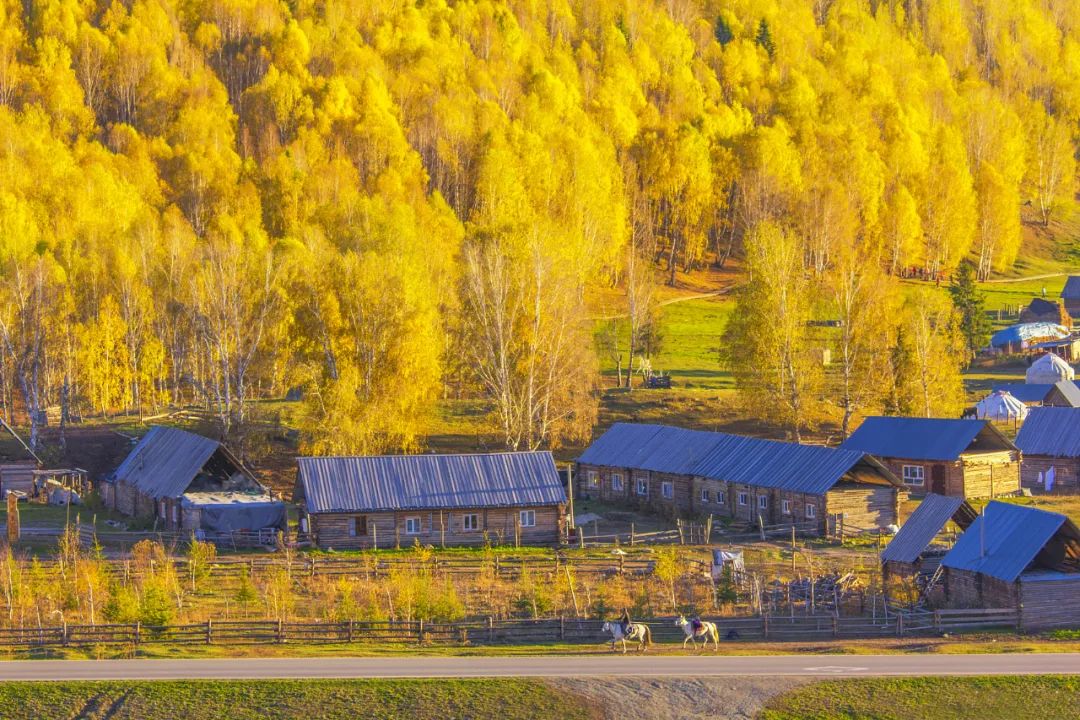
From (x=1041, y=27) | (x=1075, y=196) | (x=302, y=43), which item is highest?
(x=1041, y=27)

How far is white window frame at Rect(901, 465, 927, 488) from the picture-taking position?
64.5m

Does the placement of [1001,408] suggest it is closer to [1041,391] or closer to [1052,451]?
[1041,391]

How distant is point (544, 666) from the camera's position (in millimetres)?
34188

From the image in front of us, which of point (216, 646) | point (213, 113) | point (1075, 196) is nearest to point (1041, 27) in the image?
point (1075, 196)

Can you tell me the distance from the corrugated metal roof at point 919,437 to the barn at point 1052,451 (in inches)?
94.7

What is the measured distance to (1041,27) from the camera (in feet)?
606

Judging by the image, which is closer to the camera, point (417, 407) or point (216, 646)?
point (216, 646)

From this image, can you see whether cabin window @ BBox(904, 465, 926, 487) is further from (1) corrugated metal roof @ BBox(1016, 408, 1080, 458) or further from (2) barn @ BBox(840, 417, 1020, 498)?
(1) corrugated metal roof @ BBox(1016, 408, 1080, 458)

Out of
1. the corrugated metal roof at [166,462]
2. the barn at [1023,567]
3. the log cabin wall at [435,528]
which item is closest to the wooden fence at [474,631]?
the barn at [1023,567]

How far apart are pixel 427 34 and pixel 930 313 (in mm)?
79665

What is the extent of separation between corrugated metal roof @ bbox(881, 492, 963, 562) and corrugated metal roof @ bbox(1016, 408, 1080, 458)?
73.4 ft

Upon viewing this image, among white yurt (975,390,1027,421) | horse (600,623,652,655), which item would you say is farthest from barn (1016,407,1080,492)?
horse (600,623,652,655)

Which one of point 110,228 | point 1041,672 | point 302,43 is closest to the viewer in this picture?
point 1041,672

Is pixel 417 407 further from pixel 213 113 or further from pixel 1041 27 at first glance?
pixel 1041 27
